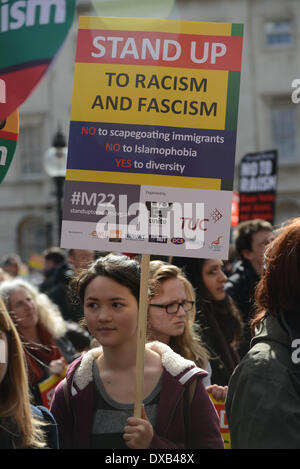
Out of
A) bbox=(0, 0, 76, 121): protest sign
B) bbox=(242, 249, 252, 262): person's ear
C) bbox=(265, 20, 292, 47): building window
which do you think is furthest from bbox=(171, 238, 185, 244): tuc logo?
bbox=(265, 20, 292, 47): building window

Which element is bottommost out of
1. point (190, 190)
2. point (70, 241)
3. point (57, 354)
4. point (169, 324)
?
point (57, 354)

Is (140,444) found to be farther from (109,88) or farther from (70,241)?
(109,88)

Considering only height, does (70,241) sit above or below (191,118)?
below

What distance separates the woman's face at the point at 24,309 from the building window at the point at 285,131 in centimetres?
2110

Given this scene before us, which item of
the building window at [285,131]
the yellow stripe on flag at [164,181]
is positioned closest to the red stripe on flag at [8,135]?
the yellow stripe on flag at [164,181]

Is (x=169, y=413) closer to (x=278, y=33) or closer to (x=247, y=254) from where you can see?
(x=247, y=254)

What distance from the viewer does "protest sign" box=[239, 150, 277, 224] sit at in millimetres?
8688

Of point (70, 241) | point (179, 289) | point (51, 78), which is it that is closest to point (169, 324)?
point (179, 289)

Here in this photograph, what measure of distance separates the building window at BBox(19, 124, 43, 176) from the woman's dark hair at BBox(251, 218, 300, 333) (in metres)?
25.1

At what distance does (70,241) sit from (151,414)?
684mm

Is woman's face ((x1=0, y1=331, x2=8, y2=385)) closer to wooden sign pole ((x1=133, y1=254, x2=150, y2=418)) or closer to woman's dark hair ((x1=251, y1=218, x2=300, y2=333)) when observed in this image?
wooden sign pole ((x1=133, y1=254, x2=150, y2=418))

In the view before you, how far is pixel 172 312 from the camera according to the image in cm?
337

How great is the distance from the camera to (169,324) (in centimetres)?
336

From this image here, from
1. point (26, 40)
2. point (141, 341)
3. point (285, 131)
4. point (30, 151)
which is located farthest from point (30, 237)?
point (141, 341)
